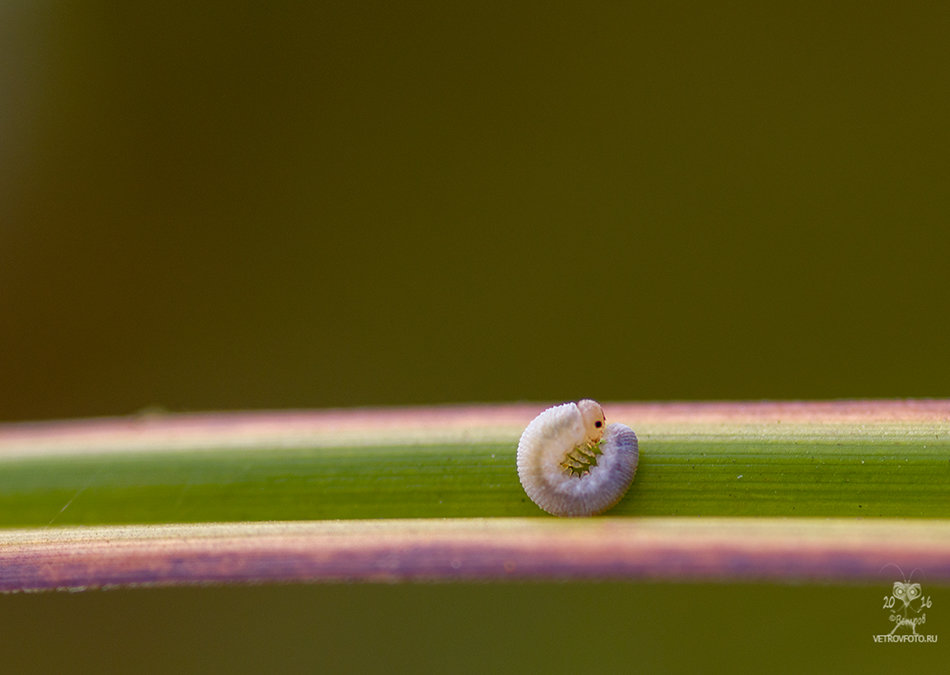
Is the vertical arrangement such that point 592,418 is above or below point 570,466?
above

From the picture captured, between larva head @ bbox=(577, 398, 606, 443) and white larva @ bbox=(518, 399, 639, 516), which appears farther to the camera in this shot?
larva head @ bbox=(577, 398, 606, 443)

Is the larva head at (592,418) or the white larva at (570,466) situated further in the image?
the larva head at (592,418)

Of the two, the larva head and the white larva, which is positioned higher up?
the larva head

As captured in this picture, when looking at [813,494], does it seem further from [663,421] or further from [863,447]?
[663,421]

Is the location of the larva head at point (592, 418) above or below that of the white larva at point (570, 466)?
above

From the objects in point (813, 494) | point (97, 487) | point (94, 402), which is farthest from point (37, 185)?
point (813, 494)
